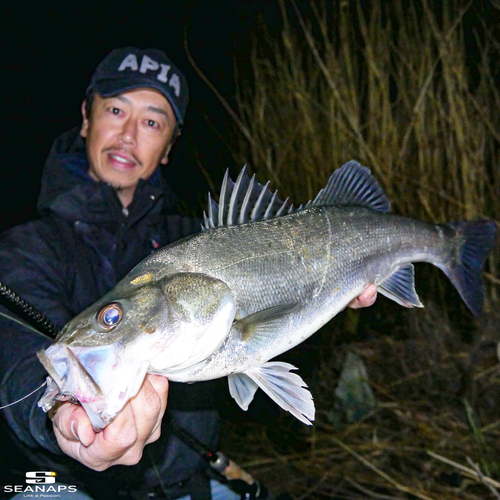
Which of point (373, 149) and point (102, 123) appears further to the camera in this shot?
point (373, 149)

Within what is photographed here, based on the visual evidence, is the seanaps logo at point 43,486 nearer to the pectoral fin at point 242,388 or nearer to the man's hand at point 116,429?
the man's hand at point 116,429

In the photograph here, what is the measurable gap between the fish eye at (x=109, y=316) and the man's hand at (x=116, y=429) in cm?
19

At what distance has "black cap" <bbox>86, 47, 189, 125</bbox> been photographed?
2512 mm

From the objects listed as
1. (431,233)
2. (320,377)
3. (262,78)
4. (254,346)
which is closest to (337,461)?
(320,377)

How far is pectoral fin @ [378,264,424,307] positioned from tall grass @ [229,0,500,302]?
1381 millimetres

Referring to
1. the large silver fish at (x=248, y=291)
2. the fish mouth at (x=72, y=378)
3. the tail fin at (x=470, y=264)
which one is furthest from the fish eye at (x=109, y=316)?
the tail fin at (x=470, y=264)

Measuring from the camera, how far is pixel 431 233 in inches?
80.4

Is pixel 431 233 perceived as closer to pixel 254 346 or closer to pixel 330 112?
pixel 254 346

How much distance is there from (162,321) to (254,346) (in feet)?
1.08

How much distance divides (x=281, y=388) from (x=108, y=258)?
1.15m

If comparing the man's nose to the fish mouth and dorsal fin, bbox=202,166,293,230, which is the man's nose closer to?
dorsal fin, bbox=202,166,293,230

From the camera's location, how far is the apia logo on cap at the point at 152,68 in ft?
8.38

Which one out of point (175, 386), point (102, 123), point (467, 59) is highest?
point (467, 59)

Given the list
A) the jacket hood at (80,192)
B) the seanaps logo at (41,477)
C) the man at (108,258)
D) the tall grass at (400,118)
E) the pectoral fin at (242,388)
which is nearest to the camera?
the man at (108,258)
